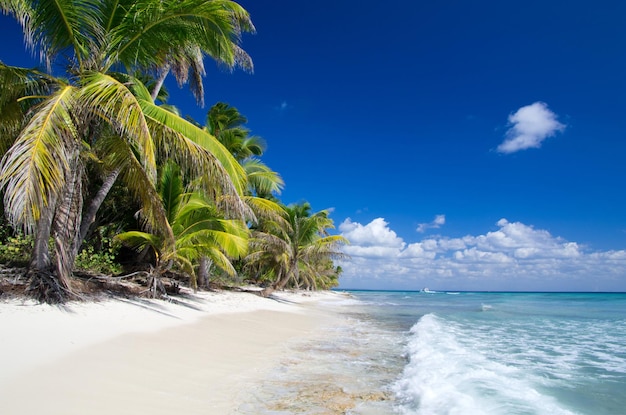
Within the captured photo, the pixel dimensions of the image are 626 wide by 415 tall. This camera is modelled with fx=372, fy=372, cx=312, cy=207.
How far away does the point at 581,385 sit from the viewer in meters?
5.48

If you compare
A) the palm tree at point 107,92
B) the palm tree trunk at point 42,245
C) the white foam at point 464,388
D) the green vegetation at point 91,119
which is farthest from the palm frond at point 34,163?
the white foam at point 464,388

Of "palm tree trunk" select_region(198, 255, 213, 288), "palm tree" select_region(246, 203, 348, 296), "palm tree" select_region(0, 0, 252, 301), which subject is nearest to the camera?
"palm tree" select_region(0, 0, 252, 301)

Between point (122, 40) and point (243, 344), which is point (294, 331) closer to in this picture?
point (243, 344)

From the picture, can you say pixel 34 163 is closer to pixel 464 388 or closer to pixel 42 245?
pixel 42 245

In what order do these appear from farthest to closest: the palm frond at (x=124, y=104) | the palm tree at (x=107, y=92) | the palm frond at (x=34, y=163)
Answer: the palm tree at (x=107, y=92), the palm frond at (x=124, y=104), the palm frond at (x=34, y=163)

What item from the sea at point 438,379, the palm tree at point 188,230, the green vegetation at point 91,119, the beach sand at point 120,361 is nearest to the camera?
the beach sand at point 120,361

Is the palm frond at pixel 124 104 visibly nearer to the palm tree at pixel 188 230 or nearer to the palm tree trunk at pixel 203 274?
the palm tree at pixel 188 230

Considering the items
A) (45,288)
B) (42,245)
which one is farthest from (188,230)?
(45,288)

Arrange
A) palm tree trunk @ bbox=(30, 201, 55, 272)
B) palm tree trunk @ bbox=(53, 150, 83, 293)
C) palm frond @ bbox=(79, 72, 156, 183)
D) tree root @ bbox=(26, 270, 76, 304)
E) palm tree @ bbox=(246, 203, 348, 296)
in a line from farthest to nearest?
palm tree @ bbox=(246, 203, 348, 296) < palm tree trunk @ bbox=(53, 150, 83, 293) < palm tree trunk @ bbox=(30, 201, 55, 272) < tree root @ bbox=(26, 270, 76, 304) < palm frond @ bbox=(79, 72, 156, 183)

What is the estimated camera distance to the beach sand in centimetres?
326

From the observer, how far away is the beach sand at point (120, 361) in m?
3.26

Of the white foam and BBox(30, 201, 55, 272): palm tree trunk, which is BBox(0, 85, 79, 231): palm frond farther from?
the white foam

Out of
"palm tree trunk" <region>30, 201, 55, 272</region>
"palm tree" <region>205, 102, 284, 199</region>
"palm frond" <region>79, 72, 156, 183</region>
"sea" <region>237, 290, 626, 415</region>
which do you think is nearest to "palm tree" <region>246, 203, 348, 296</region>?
"palm tree" <region>205, 102, 284, 199</region>

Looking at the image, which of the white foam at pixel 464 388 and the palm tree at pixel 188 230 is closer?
the white foam at pixel 464 388
